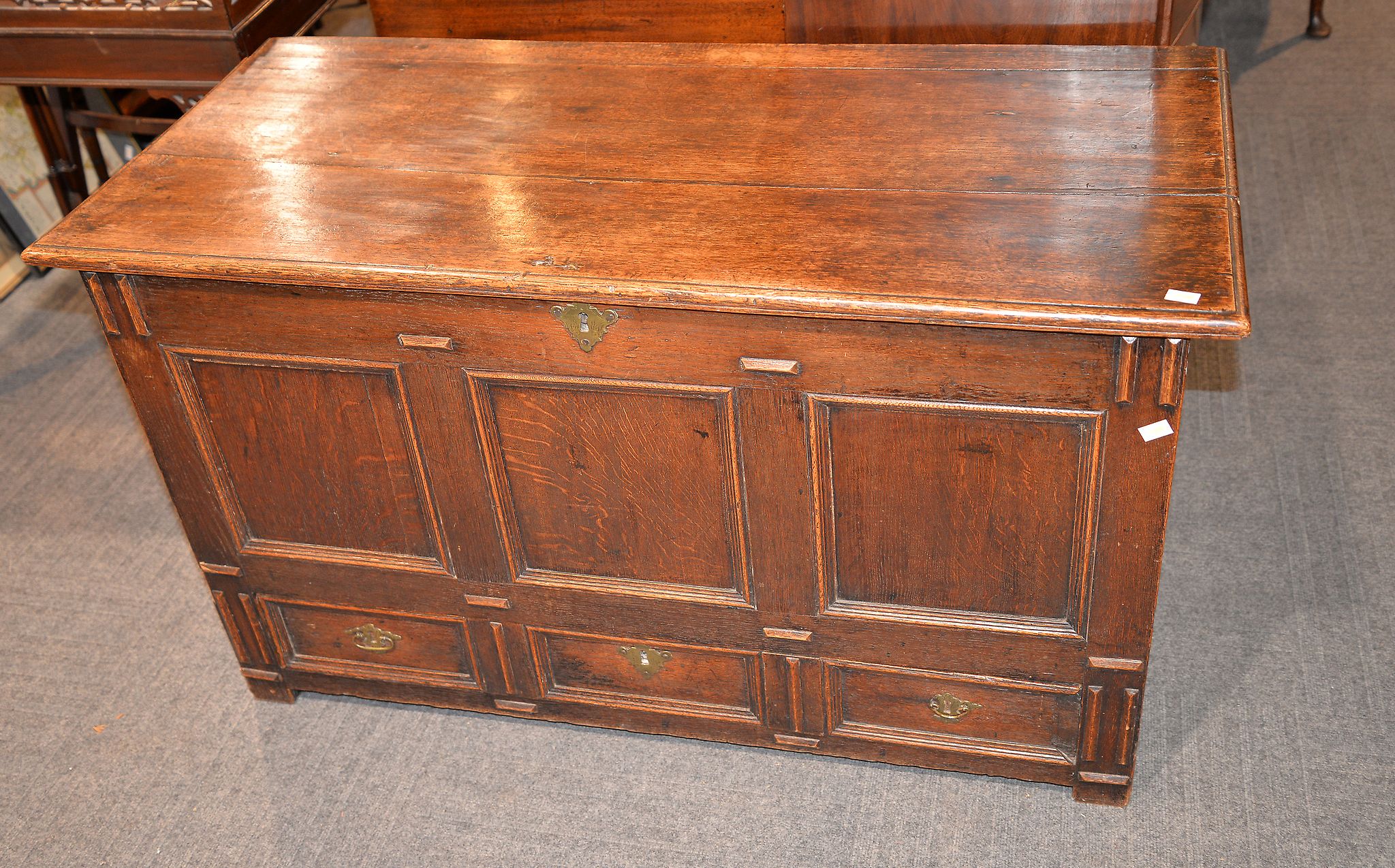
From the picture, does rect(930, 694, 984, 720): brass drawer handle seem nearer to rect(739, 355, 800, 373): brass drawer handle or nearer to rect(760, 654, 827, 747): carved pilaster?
rect(760, 654, 827, 747): carved pilaster

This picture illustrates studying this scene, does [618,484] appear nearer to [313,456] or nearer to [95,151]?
[313,456]

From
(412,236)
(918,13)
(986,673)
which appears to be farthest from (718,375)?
(918,13)

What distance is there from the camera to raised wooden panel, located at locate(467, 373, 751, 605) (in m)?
1.89

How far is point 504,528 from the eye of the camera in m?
2.08

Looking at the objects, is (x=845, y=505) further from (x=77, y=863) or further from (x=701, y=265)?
(x=77, y=863)

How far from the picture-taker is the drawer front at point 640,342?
1.70 meters

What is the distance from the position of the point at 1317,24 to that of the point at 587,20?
2.63 m

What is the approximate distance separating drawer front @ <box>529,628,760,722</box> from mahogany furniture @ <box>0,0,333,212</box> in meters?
1.37

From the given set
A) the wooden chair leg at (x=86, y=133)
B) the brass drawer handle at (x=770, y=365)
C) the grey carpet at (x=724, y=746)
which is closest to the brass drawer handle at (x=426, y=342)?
the brass drawer handle at (x=770, y=365)

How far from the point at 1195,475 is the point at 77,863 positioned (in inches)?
89.4

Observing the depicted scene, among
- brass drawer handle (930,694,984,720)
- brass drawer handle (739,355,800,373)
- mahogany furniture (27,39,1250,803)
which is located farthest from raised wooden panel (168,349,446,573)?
brass drawer handle (930,694,984,720)

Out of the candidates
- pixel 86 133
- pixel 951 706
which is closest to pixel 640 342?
pixel 951 706

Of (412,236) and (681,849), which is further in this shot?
(681,849)

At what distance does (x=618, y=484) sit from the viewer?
1984 millimetres
